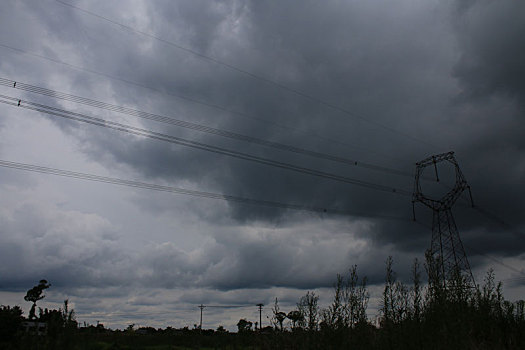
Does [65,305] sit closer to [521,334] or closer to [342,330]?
[342,330]

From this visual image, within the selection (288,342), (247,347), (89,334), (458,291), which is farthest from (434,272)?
(89,334)

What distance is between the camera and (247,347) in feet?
75.1

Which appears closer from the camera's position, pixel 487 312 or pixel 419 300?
pixel 419 300

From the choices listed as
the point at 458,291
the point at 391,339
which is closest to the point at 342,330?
the point at 391,339

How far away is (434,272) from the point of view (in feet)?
66.6

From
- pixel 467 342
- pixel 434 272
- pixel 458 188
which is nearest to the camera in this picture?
pixel 467 342

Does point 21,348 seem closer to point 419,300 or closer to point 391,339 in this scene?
point 391,339

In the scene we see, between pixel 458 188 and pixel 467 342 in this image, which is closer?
pixel 467 342

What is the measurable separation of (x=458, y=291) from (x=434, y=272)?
Answer: 6.02ft

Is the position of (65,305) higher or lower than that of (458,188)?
lower

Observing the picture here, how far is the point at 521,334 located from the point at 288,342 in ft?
45.6

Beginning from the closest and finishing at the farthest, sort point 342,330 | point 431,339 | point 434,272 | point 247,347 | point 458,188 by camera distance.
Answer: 1. point 431,339
2. point 342,330
3. point 434,272
4. point 247,347
5. point 458,188

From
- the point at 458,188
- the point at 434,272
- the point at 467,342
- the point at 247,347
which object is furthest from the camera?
the point at 458,188

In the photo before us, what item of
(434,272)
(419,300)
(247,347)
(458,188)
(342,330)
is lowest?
(247,347)
